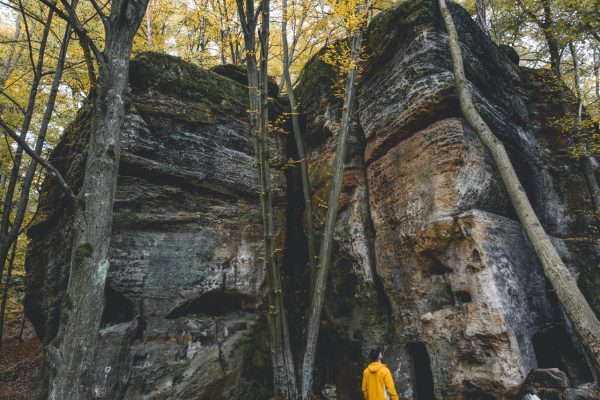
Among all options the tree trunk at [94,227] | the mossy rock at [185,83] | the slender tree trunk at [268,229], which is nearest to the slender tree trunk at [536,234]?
the slender tree trunk at [268,229]

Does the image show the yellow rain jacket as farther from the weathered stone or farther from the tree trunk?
the tree trunk

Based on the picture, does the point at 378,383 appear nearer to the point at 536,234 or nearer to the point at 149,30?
the point at 536,234

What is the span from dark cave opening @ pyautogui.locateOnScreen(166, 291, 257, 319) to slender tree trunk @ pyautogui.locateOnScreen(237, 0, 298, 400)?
2.06 metres

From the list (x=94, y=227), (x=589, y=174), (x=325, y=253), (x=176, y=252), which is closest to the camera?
(x=94, y=227)

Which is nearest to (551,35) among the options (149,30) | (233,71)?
(233,71)

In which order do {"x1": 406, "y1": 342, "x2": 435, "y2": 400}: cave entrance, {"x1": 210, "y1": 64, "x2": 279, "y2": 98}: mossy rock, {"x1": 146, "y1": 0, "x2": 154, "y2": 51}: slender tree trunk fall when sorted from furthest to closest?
{"x1": 146, "y1": 0, "x2": 154, "y2": 51}: slender tree trunk < {"x1": 210, "y1": 64, "x2": 279, "y2": 98}: mossy rock < {"x1": 406, "y1": 342, "x2": 435, "y2": 400}: cave entrance

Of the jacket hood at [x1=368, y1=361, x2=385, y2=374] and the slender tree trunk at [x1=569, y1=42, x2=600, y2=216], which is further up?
the slender tree trunk at [x1=569, y1=42, x2=600, y2=216]

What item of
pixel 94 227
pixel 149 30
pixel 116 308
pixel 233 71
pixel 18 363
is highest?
pixel 149 30

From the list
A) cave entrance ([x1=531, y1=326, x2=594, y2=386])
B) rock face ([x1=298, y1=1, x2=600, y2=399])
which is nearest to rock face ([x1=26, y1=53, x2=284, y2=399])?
rock face ([x1=298, y1=1, x2=600, y2=399])

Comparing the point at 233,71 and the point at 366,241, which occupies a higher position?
the point at 233,71

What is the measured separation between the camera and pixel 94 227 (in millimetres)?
3951

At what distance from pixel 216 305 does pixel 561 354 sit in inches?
303

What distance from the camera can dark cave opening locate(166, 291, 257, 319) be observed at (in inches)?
271

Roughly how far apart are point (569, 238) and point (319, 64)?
28.2 feet
